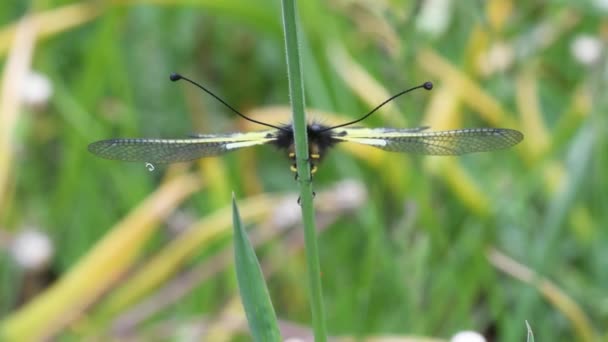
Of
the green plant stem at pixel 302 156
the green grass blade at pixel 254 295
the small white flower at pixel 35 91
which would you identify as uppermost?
the small white flower at pixel 35 91

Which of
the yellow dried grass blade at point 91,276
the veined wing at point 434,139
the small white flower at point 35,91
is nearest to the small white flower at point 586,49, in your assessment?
the yellow dried grass blade at point 91,276

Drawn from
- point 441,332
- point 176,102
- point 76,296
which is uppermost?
point 176,102

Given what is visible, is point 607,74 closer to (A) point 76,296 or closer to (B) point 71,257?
(A) point 76,296

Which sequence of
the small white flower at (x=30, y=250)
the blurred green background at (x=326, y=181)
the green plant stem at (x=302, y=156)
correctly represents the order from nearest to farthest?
the green plant stem at (x=302, y=156)
the blurred green background at (x=326, y=181)
the small white flower at (x=30, y=250)

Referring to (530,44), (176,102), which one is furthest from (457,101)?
(176,102)

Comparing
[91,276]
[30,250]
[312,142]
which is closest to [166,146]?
[312,142]

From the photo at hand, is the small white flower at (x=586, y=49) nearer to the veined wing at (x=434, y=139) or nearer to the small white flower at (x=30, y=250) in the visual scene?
the small white flower at (x=30, y=250)

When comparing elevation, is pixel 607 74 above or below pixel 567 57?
below
